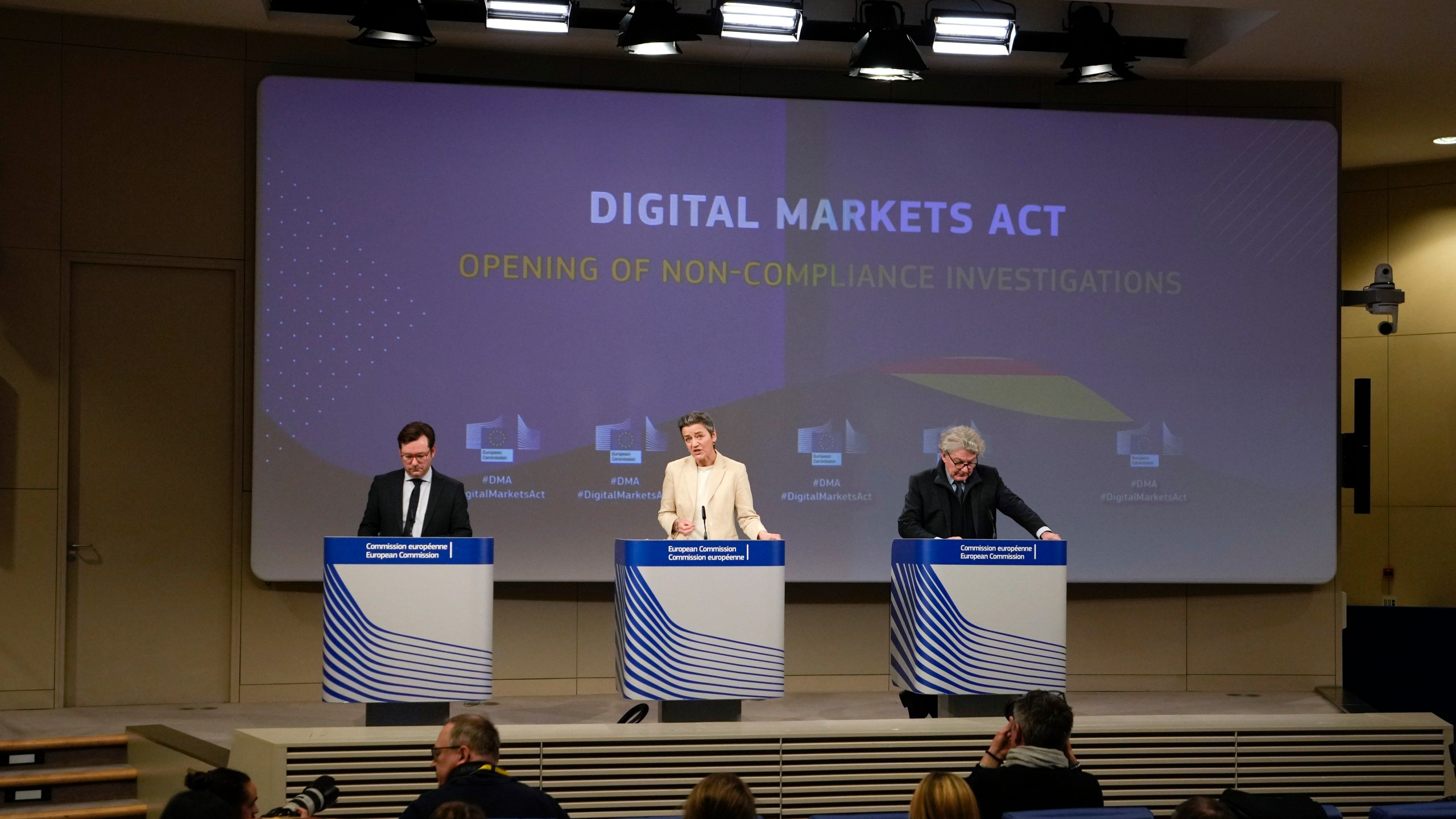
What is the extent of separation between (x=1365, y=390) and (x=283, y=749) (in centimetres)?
621

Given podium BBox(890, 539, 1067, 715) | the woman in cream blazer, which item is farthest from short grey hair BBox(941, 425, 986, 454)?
the woman in cream blazer

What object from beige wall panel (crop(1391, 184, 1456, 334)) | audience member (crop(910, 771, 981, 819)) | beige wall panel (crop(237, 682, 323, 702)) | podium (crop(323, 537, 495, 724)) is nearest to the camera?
audience member (crop(910, 771, 981, 819))

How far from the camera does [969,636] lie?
16.9ft

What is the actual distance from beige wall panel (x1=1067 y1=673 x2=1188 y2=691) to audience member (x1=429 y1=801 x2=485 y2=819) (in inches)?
217

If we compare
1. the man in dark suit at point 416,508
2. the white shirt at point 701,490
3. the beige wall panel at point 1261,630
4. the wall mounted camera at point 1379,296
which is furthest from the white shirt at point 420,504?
the wall mounted camera at point 1379,296

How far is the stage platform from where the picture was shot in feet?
20.5

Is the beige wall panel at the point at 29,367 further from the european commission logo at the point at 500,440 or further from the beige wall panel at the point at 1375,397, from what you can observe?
the beige wall panel at the point at 1375,397

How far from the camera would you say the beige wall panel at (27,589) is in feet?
22.3

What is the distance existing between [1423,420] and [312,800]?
8351 millimetres

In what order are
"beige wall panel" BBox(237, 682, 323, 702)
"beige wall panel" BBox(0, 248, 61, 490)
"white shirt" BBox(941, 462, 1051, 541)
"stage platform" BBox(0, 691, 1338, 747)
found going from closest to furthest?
"white shirt" BBox(941, 462, 1051, 541) < "stage platform" BBox(0, 691, 1338, 747) < "beige wall panel" BBox(0, 248, 61, 490) < "beige wall panel" BBox(237, 682, 323, 702)

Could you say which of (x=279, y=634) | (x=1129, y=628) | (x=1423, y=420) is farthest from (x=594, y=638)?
(x=1423, y=420)

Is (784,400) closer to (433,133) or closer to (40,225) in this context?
(433,133)

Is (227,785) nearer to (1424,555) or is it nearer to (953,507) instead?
(953,507)

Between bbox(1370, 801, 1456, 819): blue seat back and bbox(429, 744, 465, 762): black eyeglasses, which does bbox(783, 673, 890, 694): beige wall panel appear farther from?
bbox(1370, 801, 1456, 819): blue seat back
